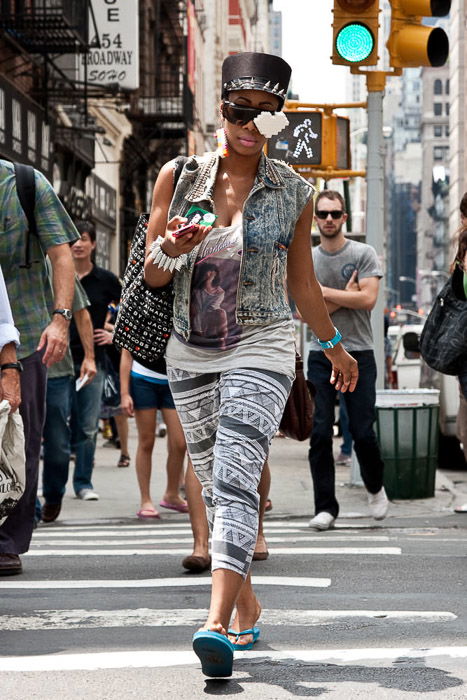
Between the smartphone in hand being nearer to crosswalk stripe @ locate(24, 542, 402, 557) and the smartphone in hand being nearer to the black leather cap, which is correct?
the black leather cap

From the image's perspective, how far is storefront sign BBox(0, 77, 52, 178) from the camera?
18.1 meters

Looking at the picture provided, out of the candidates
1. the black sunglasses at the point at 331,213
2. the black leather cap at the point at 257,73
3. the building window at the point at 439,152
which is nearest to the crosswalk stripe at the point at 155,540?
the black sunglasses at the point at 331,213

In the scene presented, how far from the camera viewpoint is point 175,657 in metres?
4.69

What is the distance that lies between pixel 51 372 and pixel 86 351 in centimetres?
65

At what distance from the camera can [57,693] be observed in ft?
13.9

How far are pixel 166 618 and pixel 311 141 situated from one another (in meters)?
7.68

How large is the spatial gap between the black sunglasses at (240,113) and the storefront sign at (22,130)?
44.4 ft

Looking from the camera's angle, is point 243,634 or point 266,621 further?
point 266,621

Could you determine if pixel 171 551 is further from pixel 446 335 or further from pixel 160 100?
pixel 160 100

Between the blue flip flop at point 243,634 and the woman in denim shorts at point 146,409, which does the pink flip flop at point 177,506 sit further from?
the blue flip flop at point 243,634

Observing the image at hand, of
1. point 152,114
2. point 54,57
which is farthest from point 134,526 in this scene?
point 152,114

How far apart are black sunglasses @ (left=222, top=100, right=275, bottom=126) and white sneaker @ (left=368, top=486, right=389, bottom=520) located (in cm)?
460

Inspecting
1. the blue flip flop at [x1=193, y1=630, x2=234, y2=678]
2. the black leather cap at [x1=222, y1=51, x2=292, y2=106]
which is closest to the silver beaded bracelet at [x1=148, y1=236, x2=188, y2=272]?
the black leather cap at [x1=222, y1=51, x2=292, y2=106]

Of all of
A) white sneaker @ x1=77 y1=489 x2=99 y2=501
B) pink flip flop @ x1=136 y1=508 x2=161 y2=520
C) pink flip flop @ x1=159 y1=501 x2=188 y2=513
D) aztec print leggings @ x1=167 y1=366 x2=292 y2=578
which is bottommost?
white sneaker @ x1=77 y1=489 x2=99 y2=501
